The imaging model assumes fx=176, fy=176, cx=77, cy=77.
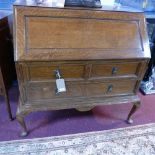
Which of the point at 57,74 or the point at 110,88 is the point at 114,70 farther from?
the point at 57,74

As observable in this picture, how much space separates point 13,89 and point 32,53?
3.64 ft

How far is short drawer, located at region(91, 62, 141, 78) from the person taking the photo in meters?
1.21

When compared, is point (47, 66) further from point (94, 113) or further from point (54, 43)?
point (94, 113)

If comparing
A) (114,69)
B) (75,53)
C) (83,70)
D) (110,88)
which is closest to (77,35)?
(75,53)

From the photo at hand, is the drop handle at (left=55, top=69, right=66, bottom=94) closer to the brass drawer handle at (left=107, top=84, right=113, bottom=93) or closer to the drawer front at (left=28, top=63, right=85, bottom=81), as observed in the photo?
the drawer front at (left=28, top=63, right=85, bottom=81)

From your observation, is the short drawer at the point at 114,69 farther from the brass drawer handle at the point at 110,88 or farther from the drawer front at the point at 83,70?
the brass drawer handle at the point at 110,88

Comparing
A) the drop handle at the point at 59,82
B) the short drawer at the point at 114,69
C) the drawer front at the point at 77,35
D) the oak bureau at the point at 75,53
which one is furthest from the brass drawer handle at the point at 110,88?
the drop handle at the point at 59,82

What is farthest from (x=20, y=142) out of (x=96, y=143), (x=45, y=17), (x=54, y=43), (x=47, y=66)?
(x=45, y=17)

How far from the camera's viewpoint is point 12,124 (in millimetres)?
1568

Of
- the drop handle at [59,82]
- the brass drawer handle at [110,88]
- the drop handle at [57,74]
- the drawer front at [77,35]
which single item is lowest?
the brass drawer handle at [110,88]

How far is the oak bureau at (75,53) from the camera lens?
3.48ft

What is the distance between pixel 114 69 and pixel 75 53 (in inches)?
12.7

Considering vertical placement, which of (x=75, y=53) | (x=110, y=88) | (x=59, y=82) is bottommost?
(x=110, y=88)

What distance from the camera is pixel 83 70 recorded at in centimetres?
119
